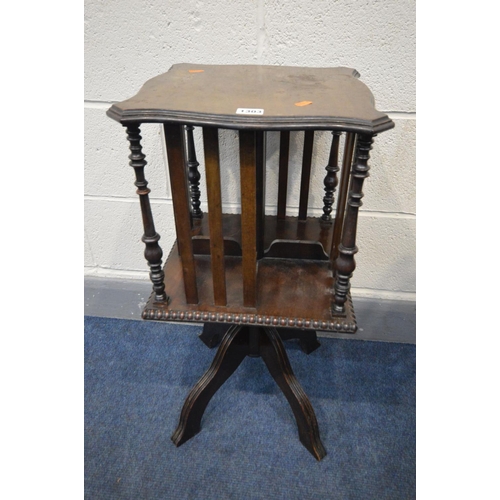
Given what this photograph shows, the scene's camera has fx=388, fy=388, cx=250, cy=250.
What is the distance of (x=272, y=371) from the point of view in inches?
41.4

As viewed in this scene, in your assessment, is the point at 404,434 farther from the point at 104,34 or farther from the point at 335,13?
the point at 104,34

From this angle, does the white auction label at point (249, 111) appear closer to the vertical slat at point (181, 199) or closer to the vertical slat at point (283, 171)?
the vertical slat at point (181, 199)

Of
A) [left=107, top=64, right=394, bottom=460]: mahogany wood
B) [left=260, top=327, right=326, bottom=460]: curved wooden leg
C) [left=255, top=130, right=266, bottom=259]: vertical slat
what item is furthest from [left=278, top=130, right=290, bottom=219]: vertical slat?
[left=260, top=327, right=326, bottom=460]: curved wooden leg

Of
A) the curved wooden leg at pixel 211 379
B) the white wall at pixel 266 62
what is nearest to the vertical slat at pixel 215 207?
the curved wooden leg at pixel 211 379

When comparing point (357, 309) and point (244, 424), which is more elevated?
point (357, 309)

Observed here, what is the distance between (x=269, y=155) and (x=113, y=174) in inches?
19.9

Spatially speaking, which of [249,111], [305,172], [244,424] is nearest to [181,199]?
[249,111]

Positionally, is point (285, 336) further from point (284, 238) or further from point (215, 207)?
point (215, 207)

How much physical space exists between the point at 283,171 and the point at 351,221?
39 cm

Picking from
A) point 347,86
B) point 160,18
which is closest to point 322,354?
point 347,86

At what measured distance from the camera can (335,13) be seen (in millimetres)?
951

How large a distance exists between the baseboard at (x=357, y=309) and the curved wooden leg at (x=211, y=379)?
468mm

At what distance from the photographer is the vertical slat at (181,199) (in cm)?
68

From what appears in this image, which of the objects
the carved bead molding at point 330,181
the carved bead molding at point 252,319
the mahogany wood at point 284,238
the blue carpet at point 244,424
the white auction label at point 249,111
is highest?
the white auction label at point 249,111
